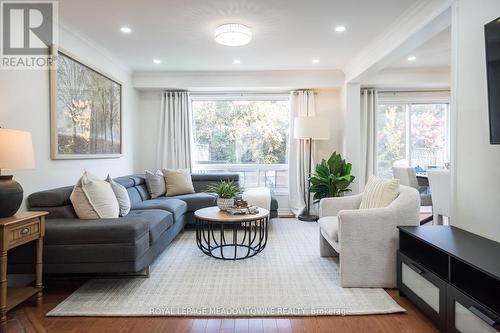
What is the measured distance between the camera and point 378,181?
2949mm

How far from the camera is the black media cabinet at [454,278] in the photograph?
61.3 inches

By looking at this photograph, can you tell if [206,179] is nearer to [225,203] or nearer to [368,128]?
[225,203]

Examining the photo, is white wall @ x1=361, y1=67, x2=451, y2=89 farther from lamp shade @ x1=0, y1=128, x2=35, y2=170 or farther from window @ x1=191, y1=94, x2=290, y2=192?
lamp shade @ x1=0, y1=128, x2=35, y2=170

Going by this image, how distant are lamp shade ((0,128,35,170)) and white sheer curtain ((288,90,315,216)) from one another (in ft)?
13.6

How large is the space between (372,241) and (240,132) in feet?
12.2

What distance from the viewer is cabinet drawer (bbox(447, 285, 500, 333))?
4.83 ft

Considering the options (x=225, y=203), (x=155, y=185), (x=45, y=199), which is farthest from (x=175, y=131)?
(x=45, y=199)

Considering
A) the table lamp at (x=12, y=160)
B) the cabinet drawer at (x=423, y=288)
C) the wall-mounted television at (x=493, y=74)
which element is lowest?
the cabinet drawer at (x=423, y=288)

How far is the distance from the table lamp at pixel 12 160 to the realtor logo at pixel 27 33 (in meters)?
0.89

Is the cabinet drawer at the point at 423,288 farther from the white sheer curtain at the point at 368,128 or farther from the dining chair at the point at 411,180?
the white sheer curtain at the point at 368,128

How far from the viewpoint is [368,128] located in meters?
5.52

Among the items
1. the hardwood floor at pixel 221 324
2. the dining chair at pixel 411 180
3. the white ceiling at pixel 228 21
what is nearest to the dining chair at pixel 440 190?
the dining chair at pixel 411 180

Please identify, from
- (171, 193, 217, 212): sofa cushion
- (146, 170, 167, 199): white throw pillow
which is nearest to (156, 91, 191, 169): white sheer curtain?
(146, 170, 167, 199): white throw pillow

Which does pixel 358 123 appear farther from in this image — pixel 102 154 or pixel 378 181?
pixel 102 154
